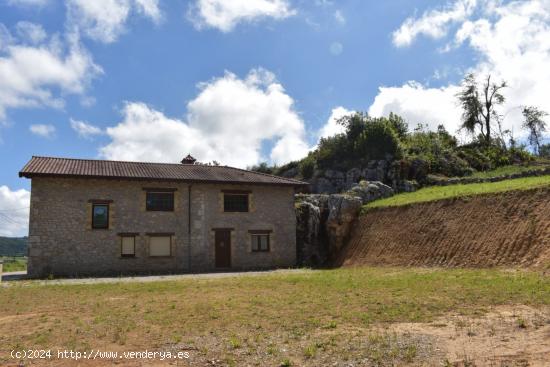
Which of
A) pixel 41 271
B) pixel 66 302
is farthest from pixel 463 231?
pixel 41 271

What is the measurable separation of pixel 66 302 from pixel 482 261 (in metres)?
14.8

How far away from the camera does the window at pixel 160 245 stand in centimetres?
2445

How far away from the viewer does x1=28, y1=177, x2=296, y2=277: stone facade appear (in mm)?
22531

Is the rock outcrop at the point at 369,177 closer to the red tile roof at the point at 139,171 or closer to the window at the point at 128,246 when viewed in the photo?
the red tile roof at the point at 139,171

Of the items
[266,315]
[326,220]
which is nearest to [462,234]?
[326,220]

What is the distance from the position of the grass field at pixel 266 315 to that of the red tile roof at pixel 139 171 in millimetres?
8039

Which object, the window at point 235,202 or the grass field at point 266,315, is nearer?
the grass field at point 266,315

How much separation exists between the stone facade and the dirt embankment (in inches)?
203

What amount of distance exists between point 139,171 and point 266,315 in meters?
17.3

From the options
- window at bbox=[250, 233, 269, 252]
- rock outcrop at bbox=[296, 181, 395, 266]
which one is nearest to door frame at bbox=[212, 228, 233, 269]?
window at bbox=[250, 233, 269, 252]

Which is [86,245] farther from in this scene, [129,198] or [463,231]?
[463,231]

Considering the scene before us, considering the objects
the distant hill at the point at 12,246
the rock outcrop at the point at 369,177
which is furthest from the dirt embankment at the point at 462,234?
the distant hill at the point at 12,246

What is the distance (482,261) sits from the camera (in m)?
17.6

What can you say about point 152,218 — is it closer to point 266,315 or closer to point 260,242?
point 260,242
